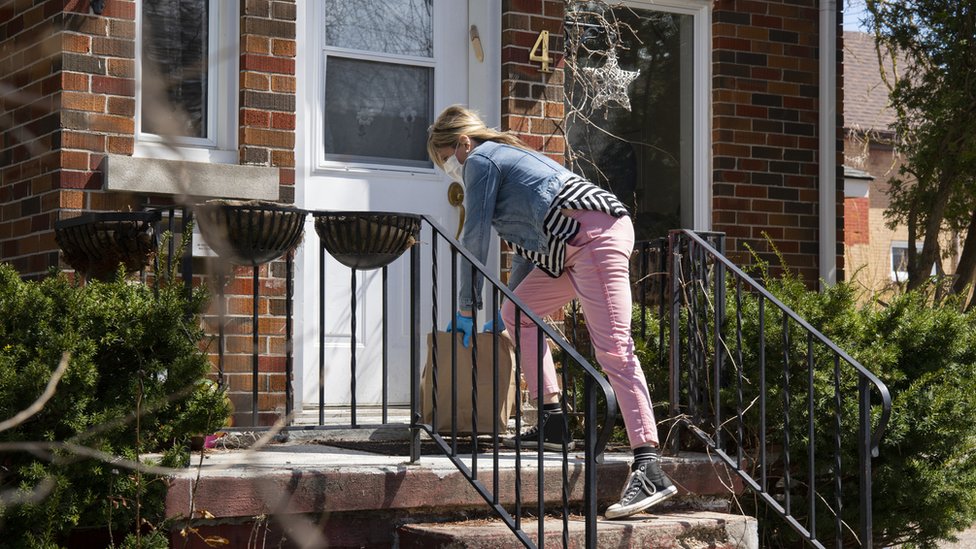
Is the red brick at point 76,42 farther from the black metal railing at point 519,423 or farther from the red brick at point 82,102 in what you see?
the black metal railing at point 519,423

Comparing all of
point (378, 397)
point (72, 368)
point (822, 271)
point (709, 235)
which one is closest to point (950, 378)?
point (709, 235)

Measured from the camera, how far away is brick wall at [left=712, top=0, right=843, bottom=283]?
22.0ft

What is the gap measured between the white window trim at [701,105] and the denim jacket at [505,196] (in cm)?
257

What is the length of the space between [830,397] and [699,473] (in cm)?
62

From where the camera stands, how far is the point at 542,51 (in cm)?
611

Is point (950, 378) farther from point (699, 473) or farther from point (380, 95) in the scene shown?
point (380, 95)

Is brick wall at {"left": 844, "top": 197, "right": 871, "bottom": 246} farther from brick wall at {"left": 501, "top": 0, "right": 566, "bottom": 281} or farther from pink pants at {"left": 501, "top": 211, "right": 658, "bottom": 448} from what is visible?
pink pants at {"left": 501, "top": 211, "right": 658, "bottom": 448}

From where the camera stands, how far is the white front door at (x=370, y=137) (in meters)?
5.69

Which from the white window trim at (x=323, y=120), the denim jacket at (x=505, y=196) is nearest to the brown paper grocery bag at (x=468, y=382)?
the denim jacket at (x=505, y=196)

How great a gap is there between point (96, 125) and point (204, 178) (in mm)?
501

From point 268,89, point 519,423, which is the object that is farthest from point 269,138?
point 519,423

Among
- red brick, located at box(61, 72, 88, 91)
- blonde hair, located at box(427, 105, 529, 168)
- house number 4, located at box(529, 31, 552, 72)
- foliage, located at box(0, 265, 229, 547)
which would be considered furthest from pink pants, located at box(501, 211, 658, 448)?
red brick, located at box(61, 72, 88, 91)

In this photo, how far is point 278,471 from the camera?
3900mm

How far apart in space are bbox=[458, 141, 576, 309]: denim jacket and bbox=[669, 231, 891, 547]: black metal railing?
81cm
